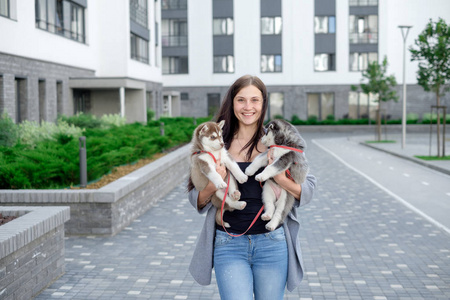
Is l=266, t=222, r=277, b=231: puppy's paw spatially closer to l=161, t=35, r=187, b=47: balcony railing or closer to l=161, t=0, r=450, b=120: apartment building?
l=161, t=0, r=450, b=120: apartment building

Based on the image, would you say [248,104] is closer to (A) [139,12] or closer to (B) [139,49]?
(B) [139,49]

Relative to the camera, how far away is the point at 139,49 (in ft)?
134

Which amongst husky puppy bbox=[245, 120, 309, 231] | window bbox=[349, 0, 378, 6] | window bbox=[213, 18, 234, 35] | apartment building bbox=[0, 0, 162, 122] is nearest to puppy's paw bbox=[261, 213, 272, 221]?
husky puppy bbox=[245, 120, 309, 231]

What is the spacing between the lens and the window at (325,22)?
54.4 meters

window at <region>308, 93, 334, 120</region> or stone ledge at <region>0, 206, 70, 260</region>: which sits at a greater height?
window at <region>308, 93, 334, 120</region>

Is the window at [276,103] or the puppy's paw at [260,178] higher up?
the window at [276,103]

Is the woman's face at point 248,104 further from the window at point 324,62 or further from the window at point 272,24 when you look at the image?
the window at point 272,24

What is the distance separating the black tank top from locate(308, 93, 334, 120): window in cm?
5164

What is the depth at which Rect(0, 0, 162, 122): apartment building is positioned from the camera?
24.0 meters

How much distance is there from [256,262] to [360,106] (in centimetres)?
5270

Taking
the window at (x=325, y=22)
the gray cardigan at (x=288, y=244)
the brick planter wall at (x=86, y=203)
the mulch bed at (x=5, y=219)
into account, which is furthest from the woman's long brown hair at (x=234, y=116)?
the window at (x=325, y=22)

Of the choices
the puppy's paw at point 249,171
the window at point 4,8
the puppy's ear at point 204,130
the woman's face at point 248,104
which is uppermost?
the window at point 4,8

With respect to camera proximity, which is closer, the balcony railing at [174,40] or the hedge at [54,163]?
the hedge at [54,163]

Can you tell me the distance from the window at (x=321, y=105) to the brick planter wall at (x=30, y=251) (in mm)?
48848
